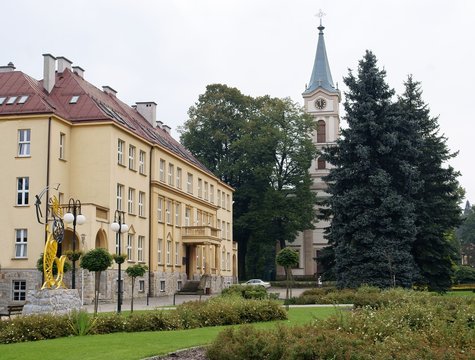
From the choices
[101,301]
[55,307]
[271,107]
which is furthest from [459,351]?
[271,107]

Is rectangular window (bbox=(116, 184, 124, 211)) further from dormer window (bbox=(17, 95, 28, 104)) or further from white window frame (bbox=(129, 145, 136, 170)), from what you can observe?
dormer window (bbox=(17, 95, 28, 104))

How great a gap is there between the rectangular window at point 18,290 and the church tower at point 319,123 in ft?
150

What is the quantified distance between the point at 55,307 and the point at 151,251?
78.3 ft

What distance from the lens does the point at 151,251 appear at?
45.7 meters

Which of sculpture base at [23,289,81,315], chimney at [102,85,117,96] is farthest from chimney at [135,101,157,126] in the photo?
sculpture base at [23,289,81,315]

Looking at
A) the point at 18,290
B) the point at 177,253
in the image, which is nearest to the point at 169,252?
the point at 177,253

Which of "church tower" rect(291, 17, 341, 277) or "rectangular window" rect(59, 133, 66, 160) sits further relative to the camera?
"church tower" rect(291, 17, 341, 277)

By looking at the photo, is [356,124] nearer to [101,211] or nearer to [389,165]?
[389,165]

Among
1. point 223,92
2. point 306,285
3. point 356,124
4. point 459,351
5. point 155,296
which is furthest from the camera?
point 223,92

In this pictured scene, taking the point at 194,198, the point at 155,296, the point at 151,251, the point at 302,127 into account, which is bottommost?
the point at 155,296

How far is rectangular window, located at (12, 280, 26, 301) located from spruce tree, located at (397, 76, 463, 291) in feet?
71.3

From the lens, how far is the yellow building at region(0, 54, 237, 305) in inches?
1474

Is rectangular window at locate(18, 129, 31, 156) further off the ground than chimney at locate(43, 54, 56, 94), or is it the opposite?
chimney at locate(43, 54, 56, 94)

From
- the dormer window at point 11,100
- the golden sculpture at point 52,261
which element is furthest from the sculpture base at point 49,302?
the dormer window at point 11,100
